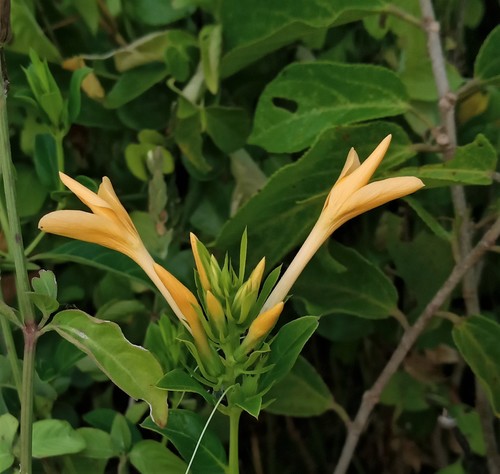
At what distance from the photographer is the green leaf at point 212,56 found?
545mm

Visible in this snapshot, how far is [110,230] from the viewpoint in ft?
1.16

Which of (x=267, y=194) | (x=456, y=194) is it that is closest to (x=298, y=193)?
(x=267, y=194)

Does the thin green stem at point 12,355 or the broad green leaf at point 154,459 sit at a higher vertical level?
the thin green stem at point 12,355

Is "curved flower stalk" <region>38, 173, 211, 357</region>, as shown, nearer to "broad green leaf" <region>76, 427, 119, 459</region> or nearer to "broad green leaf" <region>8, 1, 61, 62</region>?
"broad green leaf" <region>76, 427, 119, 459</region>

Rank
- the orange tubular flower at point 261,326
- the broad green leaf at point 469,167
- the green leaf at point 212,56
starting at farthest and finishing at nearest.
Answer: the green leaf at point 212,56 < the broad green leaf at point 469,167 < the orange tubular flower at point 261,326

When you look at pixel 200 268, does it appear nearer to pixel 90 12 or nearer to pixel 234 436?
pixel 234 436

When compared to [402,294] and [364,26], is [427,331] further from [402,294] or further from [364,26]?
[364,26]

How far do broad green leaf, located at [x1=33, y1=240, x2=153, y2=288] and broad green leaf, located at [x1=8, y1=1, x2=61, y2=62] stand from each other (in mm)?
185

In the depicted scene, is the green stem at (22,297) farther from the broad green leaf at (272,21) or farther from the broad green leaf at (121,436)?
the broad green leaf at (272,21)

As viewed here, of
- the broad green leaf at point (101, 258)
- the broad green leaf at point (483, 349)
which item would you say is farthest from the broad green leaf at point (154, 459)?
the broad green leaf at point (483, 349)

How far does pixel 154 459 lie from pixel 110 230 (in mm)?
164

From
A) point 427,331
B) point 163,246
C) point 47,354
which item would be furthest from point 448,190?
point 47,354

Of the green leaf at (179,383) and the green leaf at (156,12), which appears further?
the green leaf at (156,12)

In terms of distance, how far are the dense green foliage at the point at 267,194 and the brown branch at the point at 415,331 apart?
2 centimetres
